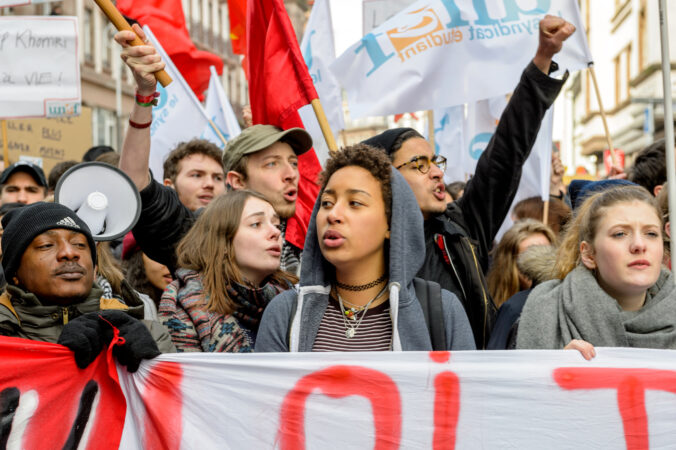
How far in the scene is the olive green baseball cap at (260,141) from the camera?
3.71 m

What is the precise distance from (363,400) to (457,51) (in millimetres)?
3163

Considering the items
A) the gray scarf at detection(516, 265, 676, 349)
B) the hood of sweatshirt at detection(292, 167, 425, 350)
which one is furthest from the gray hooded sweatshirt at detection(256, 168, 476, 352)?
the gray scarf at detection(516, 265, 676, 349)

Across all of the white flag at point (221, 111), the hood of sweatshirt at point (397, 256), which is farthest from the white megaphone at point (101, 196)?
the white flag at point (221, 111)

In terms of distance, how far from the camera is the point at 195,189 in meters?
4.56

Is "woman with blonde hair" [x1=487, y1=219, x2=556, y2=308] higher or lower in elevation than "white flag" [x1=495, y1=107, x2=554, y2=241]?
lower

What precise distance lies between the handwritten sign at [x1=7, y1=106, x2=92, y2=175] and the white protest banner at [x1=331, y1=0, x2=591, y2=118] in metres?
3.85

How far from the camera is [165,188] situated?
348 centimetres

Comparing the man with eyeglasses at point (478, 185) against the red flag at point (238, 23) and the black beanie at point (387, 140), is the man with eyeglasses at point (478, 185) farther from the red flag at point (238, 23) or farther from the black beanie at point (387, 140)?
the red flag at point (238, 23)

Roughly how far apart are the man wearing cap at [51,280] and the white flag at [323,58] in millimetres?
2983

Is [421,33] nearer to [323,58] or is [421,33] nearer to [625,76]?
[323,58]

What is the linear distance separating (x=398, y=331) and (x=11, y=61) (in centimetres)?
402

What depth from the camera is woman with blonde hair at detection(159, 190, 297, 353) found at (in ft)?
9.60

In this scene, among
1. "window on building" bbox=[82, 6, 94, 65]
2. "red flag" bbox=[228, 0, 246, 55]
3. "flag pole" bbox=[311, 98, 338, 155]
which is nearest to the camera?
"flag pole" bbox=[311, 98, 338, 155]

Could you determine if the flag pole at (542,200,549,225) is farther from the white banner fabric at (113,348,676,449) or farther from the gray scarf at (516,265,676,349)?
A: the white banner fabric at (113,348,676,449)
